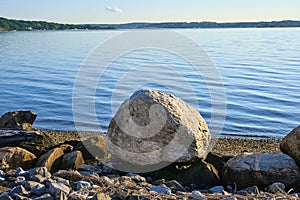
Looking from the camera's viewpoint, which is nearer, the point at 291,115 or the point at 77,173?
the point at 77,173

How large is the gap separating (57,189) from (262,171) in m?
3.44

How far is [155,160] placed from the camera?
7367mm

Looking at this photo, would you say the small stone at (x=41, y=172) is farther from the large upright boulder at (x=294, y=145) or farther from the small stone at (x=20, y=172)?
the large upright boulder at (x=294, y=145)

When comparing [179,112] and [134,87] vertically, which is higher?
[179,112]

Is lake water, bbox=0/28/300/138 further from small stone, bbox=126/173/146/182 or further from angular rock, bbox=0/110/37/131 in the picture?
small stone, bbox=126/173/146/182

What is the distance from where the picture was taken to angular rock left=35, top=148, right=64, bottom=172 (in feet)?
23.9

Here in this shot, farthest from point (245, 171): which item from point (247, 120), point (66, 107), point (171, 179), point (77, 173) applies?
point (66, 107)

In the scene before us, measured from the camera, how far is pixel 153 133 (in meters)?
7.31

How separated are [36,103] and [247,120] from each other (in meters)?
8.73

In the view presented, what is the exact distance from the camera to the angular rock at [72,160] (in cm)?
734

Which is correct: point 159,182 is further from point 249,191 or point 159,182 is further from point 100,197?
point 100,197

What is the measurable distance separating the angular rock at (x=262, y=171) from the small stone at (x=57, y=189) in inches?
116

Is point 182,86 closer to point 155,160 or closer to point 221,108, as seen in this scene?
point 221,108

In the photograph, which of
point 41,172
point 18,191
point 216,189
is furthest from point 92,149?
point 18,191
